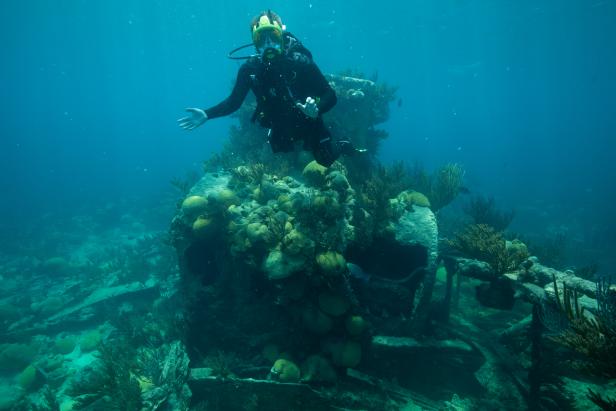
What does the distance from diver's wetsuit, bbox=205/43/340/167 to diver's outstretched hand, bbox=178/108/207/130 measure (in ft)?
0.53

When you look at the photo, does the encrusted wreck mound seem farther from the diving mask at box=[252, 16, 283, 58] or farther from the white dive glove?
the diving mask at box=[252, 16, 283, 58]

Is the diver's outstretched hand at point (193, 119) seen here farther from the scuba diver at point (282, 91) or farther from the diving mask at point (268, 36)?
the diving mask at point (268, 36)

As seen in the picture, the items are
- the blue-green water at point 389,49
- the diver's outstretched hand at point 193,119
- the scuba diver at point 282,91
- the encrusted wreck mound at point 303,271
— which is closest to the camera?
the scuba diver at point 282,91

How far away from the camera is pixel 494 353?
6395 mm

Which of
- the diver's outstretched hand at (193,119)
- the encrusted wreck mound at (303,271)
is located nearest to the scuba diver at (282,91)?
the diver's outstretched hand at (193,119)

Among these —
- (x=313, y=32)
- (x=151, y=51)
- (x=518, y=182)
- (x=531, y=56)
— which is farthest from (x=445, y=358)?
(x=151, y=51)

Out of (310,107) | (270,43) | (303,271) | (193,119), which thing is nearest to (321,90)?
(310,107)

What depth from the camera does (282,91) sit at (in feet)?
17.9

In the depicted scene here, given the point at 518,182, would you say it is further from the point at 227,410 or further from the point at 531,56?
the point at 227,410

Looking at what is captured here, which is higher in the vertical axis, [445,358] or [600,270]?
[600,270]

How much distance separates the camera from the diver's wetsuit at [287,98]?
215 inches

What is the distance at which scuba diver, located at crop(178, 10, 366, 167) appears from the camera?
5152 millimetres

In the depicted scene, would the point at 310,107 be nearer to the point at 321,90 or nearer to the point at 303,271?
the point at 321,90

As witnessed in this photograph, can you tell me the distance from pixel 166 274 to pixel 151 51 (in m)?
88.8
